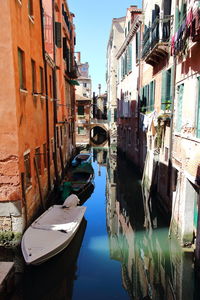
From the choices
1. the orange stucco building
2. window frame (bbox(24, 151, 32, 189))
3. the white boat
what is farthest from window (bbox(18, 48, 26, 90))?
the white boat

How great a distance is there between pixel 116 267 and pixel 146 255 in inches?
49.0

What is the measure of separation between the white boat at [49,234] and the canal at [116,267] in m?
0.61

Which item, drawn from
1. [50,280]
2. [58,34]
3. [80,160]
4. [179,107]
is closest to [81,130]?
[80,160]

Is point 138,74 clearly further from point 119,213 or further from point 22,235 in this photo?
point 22,235

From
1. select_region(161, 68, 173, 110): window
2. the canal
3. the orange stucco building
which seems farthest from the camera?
select_region(161, 68, 173, 110): window

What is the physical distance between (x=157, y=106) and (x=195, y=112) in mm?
5213

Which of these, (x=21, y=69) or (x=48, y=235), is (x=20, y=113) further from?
(x=48, y=235)

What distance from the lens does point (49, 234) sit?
7.28 meters

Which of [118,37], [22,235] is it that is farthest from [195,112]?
[118,37]

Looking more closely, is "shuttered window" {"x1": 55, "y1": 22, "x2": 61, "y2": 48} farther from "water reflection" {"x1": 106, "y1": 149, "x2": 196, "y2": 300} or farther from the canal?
the canal

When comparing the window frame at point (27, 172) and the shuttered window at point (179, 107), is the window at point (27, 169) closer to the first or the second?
the window frame at point (27, 172)

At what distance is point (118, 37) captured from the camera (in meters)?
34.1

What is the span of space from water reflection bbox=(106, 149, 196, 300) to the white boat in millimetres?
1713

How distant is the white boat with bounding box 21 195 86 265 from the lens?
6.47 meters
